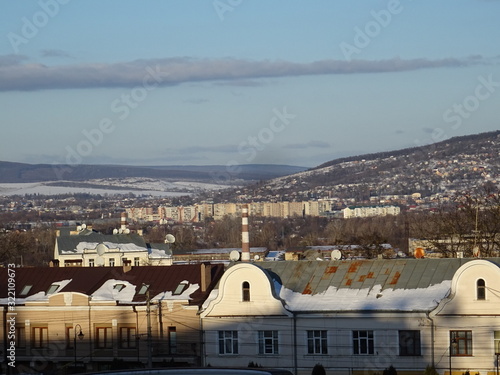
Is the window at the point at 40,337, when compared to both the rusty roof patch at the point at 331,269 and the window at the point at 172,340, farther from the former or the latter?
the rusty roof patch at the point at 331,269

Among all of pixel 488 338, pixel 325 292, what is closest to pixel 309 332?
pixel 325 292

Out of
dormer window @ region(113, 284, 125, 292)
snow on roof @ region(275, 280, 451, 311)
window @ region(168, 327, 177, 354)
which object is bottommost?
window @ region(168, 327, 177, 354)

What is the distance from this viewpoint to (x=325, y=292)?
121ft

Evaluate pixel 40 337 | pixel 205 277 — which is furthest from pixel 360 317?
pixel 40 337

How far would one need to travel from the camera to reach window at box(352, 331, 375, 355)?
115ft

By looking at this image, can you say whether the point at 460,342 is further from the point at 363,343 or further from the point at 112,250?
the point at 112,250

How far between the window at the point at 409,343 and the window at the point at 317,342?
2400 mm

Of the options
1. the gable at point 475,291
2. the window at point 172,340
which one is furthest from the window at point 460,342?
the window at point 172,340

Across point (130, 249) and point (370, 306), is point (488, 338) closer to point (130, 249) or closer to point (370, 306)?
point (370, 306)

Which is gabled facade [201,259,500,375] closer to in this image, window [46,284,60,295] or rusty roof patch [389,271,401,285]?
rusty roof patch [389,271,401,285]

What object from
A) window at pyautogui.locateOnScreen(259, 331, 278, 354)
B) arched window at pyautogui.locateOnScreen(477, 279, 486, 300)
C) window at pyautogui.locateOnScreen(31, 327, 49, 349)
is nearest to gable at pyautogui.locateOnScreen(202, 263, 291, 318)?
window at pyautogui.locateOnScreen(259, 331, 278, 354)

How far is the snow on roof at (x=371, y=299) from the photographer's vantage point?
35.2 metres

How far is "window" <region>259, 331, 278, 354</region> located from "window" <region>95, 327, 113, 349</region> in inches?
235

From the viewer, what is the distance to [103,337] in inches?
1550
